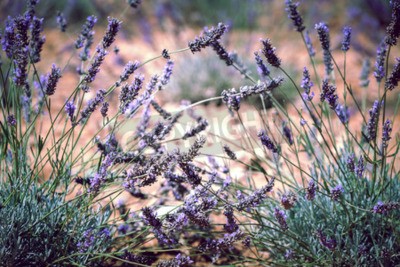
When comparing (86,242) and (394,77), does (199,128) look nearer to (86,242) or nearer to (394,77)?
(86,242)

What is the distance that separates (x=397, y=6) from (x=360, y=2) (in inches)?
170

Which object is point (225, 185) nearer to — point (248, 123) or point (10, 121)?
point (10, 121)

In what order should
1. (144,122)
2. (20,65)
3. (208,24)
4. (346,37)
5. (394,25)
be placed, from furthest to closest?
(208,24)
(144,122)
(346,37)
(20,65)
(394,25)

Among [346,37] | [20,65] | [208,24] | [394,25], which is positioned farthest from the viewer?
[208,24]

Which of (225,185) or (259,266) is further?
(259,266)

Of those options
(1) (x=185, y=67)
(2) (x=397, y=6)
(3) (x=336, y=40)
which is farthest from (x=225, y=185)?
(3) (x=336, y=40)

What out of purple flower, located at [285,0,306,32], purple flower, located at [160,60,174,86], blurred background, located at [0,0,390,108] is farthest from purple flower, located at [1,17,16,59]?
blurred background, located at [0,0,390,108]

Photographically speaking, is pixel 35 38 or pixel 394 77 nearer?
pixel 394 77

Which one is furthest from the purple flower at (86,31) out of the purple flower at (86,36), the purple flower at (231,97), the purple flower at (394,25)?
the purple flower at (394,25)

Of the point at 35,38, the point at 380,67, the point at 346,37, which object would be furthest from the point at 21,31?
the point at 380,67

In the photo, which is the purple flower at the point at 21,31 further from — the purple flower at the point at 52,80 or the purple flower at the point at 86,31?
the purple flower at the point at 86,31

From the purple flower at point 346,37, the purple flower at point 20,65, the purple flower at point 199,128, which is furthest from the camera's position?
the purple flower at point 199,128

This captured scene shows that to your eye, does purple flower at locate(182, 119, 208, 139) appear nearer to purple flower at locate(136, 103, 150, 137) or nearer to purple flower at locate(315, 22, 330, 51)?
purple flower at locate(136, 103, 150, 137)

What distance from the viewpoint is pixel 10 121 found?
62.6 inches
